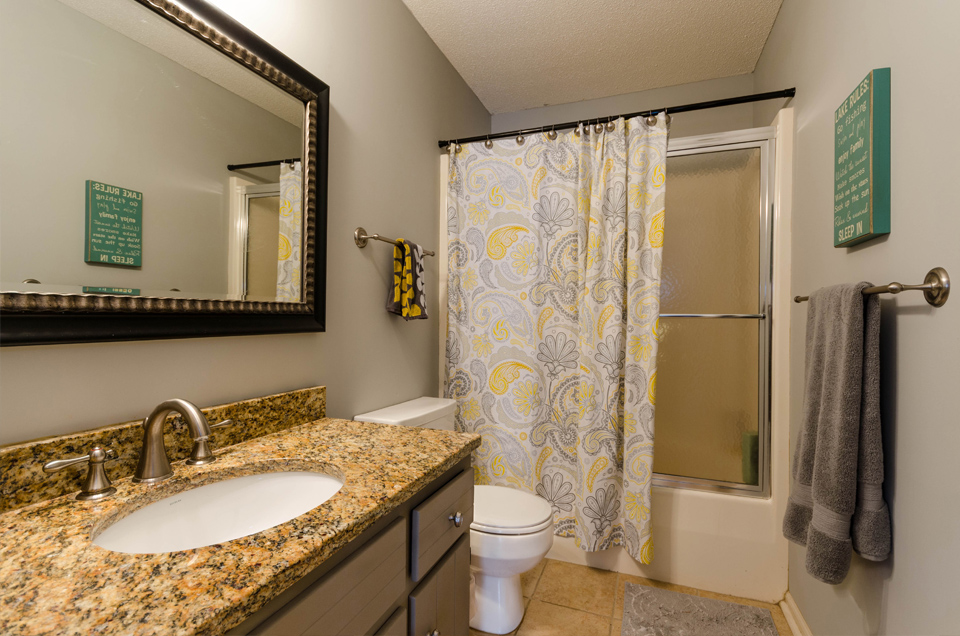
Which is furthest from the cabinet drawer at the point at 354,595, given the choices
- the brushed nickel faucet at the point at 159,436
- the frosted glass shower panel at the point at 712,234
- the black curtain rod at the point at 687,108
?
the black curtain rod at the point at 687,108

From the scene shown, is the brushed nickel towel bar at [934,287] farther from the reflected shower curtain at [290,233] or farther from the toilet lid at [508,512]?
the reflected shower curtain at [290,233]

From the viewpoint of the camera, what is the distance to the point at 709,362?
6.75 feet

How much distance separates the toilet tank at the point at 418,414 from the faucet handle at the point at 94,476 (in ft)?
2.82

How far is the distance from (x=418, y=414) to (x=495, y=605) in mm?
759

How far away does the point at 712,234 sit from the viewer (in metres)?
2.05

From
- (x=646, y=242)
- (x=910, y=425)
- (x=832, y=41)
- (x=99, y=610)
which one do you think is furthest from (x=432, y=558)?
(x=832, y=41)

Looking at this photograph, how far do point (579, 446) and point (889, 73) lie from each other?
5.22 feet

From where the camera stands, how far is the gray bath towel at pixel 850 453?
1047mm

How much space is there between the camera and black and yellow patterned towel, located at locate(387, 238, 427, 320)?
1.86 m

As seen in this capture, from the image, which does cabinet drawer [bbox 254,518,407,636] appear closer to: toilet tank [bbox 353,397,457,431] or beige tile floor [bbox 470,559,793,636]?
toilet tank [bbox 353,397,457,431]

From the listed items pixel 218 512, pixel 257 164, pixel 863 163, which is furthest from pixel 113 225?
pixel 863 163

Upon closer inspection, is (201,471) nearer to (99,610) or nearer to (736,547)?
(99,610)

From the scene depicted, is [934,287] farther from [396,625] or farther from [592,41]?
[592,41]

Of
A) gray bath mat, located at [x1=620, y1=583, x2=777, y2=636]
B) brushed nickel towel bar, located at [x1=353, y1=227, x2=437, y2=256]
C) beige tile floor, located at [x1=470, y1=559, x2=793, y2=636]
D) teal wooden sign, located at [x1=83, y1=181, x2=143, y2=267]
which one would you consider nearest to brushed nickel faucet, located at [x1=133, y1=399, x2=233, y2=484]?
teal wooden sign, located at [x1=83, y1=181, x2=143, y2=267]
